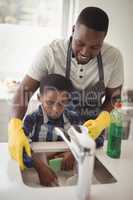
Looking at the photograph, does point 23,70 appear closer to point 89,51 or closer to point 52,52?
point 52,52

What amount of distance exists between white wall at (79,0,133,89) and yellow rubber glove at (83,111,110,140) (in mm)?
1234

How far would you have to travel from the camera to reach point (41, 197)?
2.89 feet

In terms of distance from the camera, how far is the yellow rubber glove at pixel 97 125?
120 centimetres

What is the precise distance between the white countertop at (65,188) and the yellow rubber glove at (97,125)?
0.11 metres

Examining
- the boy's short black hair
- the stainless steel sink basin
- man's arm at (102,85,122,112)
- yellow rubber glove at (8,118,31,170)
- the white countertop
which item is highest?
the boy's short black hair

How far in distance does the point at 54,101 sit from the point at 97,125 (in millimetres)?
220

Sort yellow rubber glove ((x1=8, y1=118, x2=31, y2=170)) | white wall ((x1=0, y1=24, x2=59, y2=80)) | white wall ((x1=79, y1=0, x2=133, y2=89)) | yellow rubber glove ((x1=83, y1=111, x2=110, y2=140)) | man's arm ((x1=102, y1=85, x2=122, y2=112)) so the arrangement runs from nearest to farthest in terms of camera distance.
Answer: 1. yellow rubber glove ((x1=8, y1=118, x2=31, y2=170))
2. yellow rubber glove ((x1=83, y1=111, x2=110, y2=140))
3. man's arm ((x1=102, y1=85, x2=122, y2=112))
4. white wall ((x1=79, y1=0, x2=133, y2=89))
5. white wall ((x1=0, y1=24, x2=59, y2=80))

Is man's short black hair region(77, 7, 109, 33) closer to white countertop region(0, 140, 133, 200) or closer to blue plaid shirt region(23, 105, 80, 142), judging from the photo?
blue plaid shirt region(23, 105, 80, 142)

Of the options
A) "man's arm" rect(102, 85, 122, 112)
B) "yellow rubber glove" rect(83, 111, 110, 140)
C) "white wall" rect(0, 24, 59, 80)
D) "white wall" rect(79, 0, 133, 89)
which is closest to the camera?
"yellow rubber glove" rect(83, 111, 110, 140)

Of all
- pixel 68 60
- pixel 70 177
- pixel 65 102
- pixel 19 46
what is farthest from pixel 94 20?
pixel 19 46

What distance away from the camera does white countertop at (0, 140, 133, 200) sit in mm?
889

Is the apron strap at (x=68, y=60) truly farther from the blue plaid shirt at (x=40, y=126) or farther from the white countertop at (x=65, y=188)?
the white countertop at (x=65, y=188)

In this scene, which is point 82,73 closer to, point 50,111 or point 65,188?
point 50,111

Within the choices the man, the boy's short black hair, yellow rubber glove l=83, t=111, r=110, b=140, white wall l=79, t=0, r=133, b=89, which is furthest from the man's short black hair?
white wall l=79, t=0, r=133, b=89
